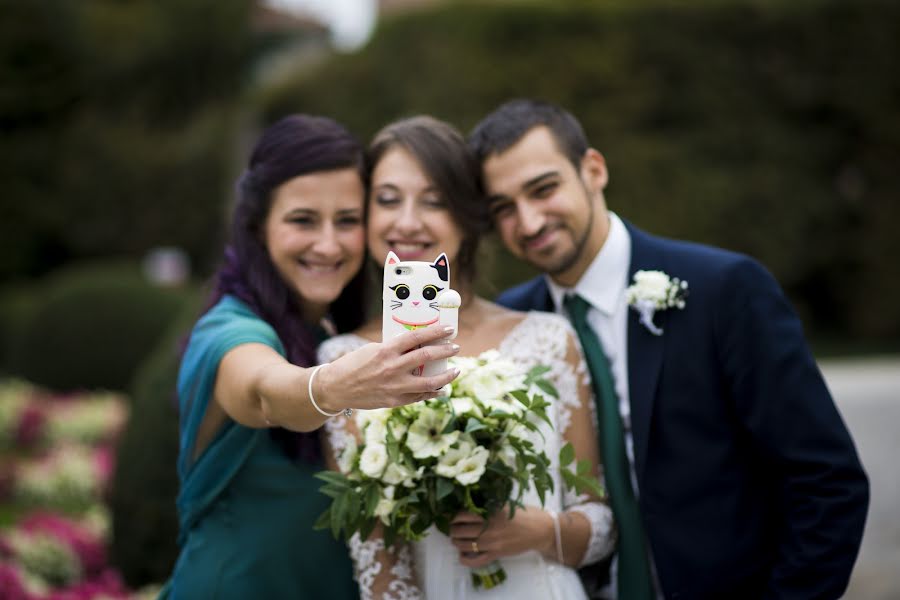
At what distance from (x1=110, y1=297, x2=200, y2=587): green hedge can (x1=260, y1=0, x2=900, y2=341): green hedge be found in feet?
21.4

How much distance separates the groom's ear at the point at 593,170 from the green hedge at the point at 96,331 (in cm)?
918

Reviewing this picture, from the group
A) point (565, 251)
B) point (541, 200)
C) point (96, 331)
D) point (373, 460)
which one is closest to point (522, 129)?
point (541, 200)

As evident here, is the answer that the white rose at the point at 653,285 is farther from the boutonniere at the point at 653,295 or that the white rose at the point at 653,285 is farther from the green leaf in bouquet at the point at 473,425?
the green leaf in bouquet at the point at 473,425

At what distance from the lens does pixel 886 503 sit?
5.66 m

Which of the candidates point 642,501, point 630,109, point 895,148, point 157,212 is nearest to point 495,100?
point 630,109

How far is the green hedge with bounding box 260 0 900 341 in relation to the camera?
11719 millimetres

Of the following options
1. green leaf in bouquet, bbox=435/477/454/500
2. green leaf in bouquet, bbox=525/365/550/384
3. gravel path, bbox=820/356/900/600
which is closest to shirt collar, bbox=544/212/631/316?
green leaf in bouquet, bbox=525/365/550/384

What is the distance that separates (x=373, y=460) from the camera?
2.59 meters

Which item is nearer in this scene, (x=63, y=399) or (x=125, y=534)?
(x=125, y=534)

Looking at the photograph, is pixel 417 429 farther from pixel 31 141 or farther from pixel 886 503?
pixel 31 141

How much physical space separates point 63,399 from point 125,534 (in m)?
6.80

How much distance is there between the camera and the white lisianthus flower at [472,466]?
2498 mm

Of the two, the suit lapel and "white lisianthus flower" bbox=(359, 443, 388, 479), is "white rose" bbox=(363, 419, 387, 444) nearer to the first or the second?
"white lisianthus flower" bbox=(359, 443, 388, 479)

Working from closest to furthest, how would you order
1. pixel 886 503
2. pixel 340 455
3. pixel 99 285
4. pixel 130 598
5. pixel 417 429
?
pixel 417 429, pixel 340 455, pixel 130 598, pixel 886 503, pixel 99 285
